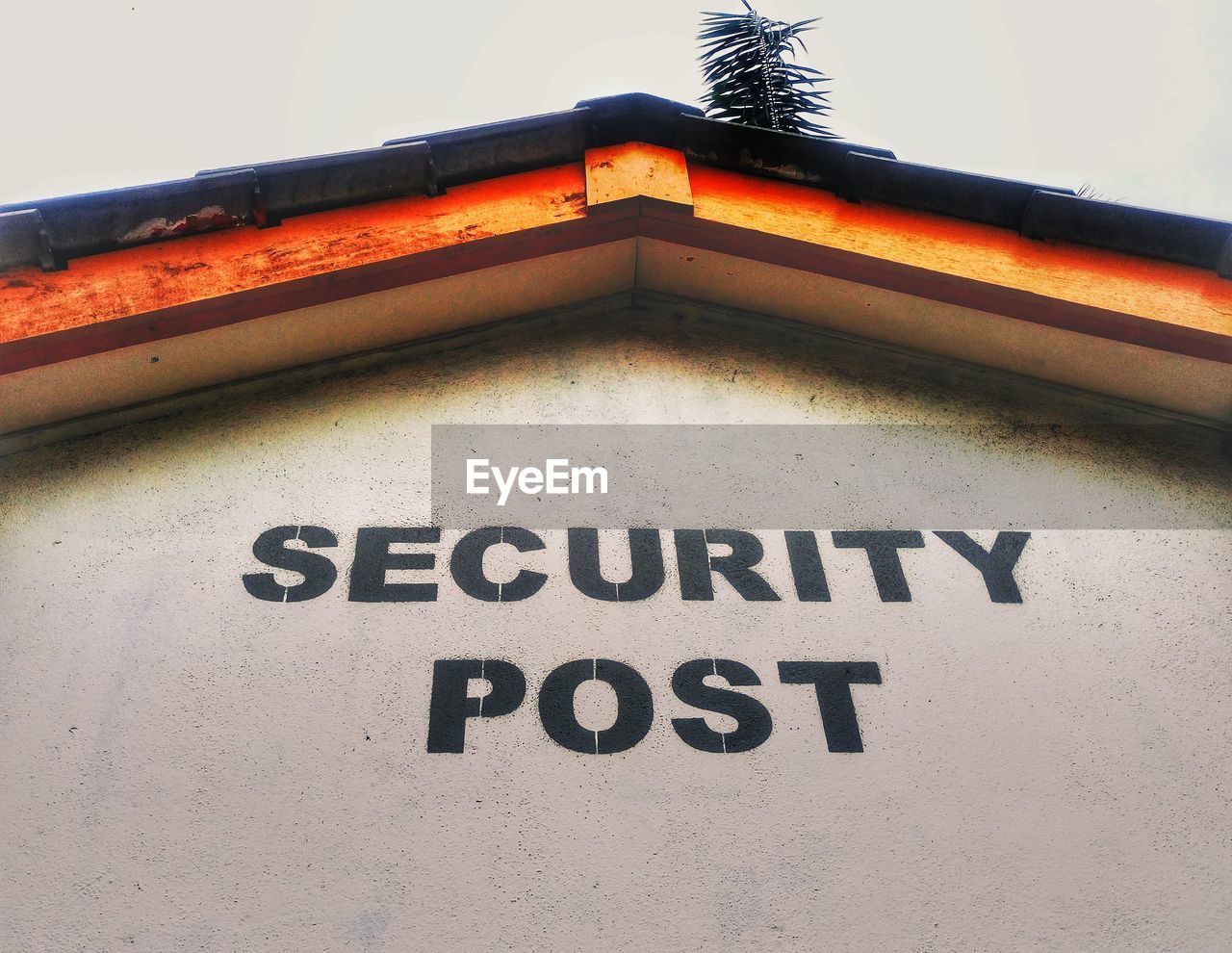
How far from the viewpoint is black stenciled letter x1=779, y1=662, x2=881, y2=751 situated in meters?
3.11

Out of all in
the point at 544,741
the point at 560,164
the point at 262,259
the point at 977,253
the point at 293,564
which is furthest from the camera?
the point at 560,164

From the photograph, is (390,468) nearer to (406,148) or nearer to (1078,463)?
(406,148)

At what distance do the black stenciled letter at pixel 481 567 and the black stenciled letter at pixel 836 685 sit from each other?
3.10 ft

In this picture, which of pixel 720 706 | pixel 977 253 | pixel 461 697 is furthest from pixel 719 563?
pixel 977 253

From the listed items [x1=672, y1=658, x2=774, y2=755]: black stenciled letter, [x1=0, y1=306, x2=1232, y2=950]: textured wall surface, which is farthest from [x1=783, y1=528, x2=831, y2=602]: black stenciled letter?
[x1=672, y1=658, x2=774, y2=755]: black stenciled letter

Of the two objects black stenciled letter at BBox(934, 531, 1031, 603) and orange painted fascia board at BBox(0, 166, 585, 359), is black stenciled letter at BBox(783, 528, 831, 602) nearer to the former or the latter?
black stenciled letter at BBox(934, 531, 1031, 603)

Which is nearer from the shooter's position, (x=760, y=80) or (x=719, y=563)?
(x=719, y=563)

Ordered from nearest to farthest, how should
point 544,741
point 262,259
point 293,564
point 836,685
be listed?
point 544,741 < point 836,685 < point 293,564 < point 262,259

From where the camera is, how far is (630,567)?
3.49m

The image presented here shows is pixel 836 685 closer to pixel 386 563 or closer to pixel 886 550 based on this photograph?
pixel 886 550

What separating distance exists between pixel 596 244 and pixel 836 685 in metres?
2.04

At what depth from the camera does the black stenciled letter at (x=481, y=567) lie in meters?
3.42

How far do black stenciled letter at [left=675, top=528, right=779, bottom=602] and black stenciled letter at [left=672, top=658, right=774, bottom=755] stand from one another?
29 centimetres

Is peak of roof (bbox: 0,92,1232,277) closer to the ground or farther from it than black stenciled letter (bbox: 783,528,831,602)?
farther from it
